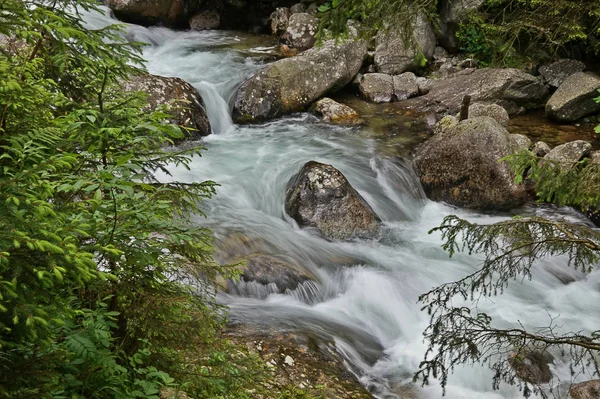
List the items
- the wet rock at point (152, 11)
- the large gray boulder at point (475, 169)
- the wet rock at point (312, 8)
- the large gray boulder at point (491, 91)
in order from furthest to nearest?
the wet rock at point (312, 8) → the wet rock at point (152, 11) → the large gray boulder at point (491, 91) → the large gray boulder at point (475, 169)

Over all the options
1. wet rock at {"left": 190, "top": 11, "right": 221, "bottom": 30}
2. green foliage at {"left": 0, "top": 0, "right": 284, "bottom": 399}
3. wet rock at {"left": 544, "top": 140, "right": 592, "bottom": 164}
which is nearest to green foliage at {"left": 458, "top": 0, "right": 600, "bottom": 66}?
wet rock at {"left": 544, "top": 140, "right": 592, "bottom": 164}

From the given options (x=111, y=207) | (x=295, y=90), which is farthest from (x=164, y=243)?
(x=295, y=90)

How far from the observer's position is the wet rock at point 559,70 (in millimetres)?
13562

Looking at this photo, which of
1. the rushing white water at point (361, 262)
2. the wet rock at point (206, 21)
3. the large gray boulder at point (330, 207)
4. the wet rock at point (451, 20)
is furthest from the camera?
the wet rock at point (206, 21)

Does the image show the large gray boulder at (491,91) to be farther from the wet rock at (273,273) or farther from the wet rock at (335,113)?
the wet rock at (273,273)

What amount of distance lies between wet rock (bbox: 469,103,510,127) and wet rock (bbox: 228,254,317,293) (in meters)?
6.53

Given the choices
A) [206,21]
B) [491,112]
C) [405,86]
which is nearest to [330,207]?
[491,112]

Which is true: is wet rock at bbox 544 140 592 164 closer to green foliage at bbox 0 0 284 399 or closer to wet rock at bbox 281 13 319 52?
wet rock at bbox 281 13 319 52

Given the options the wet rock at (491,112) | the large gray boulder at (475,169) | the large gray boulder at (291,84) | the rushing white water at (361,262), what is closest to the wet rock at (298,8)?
the large gray boulder at (291,84)

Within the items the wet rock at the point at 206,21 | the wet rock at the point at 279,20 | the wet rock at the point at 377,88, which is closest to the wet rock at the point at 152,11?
the wet rock at the point at 206,21

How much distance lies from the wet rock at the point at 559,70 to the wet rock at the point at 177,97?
342 inches

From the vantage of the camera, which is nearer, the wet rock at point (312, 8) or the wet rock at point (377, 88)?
the wet rock at point (377, 88)

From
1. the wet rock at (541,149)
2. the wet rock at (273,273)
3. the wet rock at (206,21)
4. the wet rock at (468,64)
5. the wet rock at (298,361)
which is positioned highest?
the wet rock at (206,21)

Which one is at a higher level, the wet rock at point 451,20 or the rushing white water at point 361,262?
the wet rock at point 451,20
